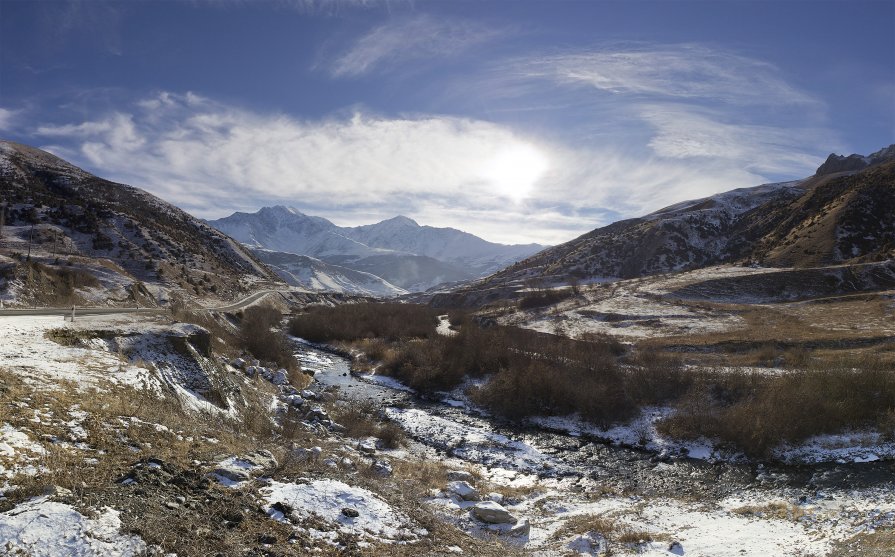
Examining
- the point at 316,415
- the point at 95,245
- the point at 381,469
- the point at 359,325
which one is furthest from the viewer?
the point at 95,245

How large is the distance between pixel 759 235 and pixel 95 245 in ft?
424

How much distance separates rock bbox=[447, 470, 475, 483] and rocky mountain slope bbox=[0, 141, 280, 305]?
36.1 metres

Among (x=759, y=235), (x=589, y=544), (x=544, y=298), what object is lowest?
(x=589, y=544)

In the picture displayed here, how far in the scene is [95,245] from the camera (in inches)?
2820

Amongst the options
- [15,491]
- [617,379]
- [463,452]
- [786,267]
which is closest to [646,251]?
[786,267]

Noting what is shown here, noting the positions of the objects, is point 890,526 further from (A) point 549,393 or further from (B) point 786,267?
(B) point 786,267

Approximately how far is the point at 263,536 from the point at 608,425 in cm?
2501

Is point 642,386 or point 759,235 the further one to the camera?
point 759,235

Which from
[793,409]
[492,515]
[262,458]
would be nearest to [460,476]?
[492,515]

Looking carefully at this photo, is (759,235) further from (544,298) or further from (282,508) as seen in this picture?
(282,508)

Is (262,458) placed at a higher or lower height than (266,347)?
lower

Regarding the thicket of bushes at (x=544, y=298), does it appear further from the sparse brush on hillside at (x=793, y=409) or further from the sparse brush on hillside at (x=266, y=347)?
the sparse brush on hillside at (x=793, y=409)

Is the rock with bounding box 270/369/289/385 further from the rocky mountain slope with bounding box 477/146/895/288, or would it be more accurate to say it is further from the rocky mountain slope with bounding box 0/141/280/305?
the rocky mountain slope with bounding box 477/146/895/288

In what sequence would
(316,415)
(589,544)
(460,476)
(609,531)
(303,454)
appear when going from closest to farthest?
(589,544)
(609,531)
(303,454)
(460,476)
(316,415)
